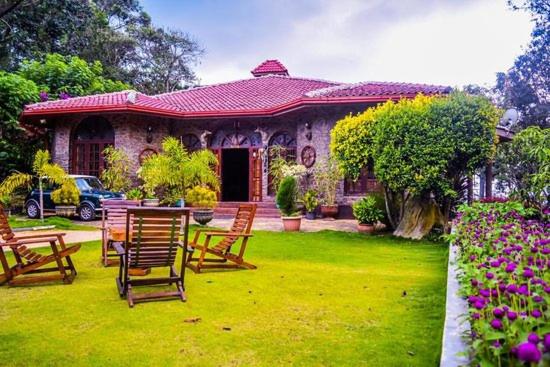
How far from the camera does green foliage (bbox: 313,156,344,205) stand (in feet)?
45.5

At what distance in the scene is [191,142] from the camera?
693 inches

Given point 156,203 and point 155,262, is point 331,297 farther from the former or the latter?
point 156,203

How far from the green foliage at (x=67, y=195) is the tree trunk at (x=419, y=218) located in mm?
9417

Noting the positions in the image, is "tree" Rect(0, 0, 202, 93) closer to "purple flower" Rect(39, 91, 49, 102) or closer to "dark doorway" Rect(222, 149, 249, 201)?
"purple flower" Rect(39, 91, 49, 102)

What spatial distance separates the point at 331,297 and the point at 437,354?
1766 mm

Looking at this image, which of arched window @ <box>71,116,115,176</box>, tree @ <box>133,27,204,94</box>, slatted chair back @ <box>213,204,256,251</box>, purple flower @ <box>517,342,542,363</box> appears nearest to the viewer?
purple flower @ <box>517,342,542,363</box>

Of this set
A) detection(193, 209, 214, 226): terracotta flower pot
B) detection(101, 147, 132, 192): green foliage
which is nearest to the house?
detection(101, 147, 132, 192): green foliage

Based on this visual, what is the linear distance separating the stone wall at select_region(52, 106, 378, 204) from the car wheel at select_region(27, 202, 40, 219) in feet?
9.04

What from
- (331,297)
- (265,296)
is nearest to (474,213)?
(331,297)

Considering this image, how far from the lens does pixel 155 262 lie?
4926 millimetres

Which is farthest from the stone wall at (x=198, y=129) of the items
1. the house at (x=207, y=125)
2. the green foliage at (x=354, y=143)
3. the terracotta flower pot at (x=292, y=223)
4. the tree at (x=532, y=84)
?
the tree at (x=532, y=84)

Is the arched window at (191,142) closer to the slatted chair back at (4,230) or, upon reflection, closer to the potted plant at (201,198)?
the potted plant at (201,198)

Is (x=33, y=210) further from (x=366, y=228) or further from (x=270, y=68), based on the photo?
(x=270, y=68)

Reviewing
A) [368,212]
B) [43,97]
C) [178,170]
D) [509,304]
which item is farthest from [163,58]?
[509,304]
